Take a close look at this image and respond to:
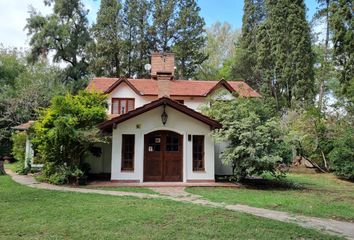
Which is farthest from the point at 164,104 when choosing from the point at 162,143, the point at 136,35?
the point at 136,35

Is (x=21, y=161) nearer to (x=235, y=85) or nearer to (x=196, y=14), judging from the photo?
(x=235, y=85)

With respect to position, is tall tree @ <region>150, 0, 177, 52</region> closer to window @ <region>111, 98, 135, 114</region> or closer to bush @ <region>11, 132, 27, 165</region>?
window @ <region>111, 98, 135, 114</region>

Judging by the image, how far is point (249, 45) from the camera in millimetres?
37844

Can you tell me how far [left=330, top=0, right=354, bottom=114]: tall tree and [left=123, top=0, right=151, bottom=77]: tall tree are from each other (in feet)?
63.5

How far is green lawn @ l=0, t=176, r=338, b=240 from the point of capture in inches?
256

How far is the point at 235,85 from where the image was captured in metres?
25.4

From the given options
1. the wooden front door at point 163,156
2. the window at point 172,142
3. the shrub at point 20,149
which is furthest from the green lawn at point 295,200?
the shrub at point 20,149

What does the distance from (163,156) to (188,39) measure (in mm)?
23697

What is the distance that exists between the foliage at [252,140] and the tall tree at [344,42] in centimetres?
1046

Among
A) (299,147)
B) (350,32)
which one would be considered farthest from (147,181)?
(350,32)

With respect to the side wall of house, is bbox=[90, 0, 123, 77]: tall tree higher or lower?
higher

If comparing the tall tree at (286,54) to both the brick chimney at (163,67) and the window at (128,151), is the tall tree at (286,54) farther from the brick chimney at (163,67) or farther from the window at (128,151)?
the window at (128,151)

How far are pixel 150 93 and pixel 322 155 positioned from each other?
39.0 feet

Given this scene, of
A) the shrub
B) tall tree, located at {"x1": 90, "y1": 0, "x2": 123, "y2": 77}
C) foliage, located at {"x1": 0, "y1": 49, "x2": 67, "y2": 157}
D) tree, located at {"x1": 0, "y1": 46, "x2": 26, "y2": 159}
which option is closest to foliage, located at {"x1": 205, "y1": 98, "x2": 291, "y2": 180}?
the shrub
